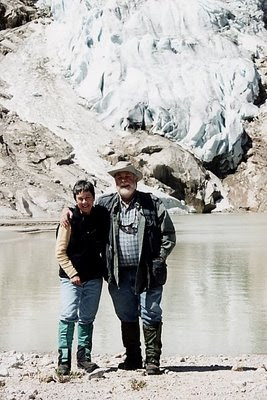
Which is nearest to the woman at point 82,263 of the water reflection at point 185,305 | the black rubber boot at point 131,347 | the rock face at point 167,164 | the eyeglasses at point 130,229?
the eyeglasses at point 130,229

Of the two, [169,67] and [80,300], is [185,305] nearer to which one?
[80,300]

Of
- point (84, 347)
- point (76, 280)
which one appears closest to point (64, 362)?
point (84, 347)

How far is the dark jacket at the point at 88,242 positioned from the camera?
5082 millimetres

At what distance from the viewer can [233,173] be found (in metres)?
46.7

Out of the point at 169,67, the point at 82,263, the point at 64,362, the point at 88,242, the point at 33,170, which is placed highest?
the point at 169,67

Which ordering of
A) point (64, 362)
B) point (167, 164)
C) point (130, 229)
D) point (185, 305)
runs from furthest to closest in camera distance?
1. point (167, 164)
2. point (185, 305)
3. point (130, 229)
4. point (64, 362)

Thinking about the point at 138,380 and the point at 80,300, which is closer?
the point at 138,380

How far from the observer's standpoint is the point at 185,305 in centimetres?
823

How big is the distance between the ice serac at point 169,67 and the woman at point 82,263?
38.4m

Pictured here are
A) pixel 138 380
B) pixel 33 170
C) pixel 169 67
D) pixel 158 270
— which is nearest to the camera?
pixel 138 380

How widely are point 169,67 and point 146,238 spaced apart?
43.0 meters

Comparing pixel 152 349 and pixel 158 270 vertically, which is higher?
pixel 158 270

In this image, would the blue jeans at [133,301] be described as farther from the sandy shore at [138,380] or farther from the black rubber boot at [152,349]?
the sandy shore at [138,380]

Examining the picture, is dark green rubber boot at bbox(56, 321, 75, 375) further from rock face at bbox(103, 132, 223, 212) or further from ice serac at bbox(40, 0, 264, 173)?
ice serac at bbox(40, 0, 264, 173)
